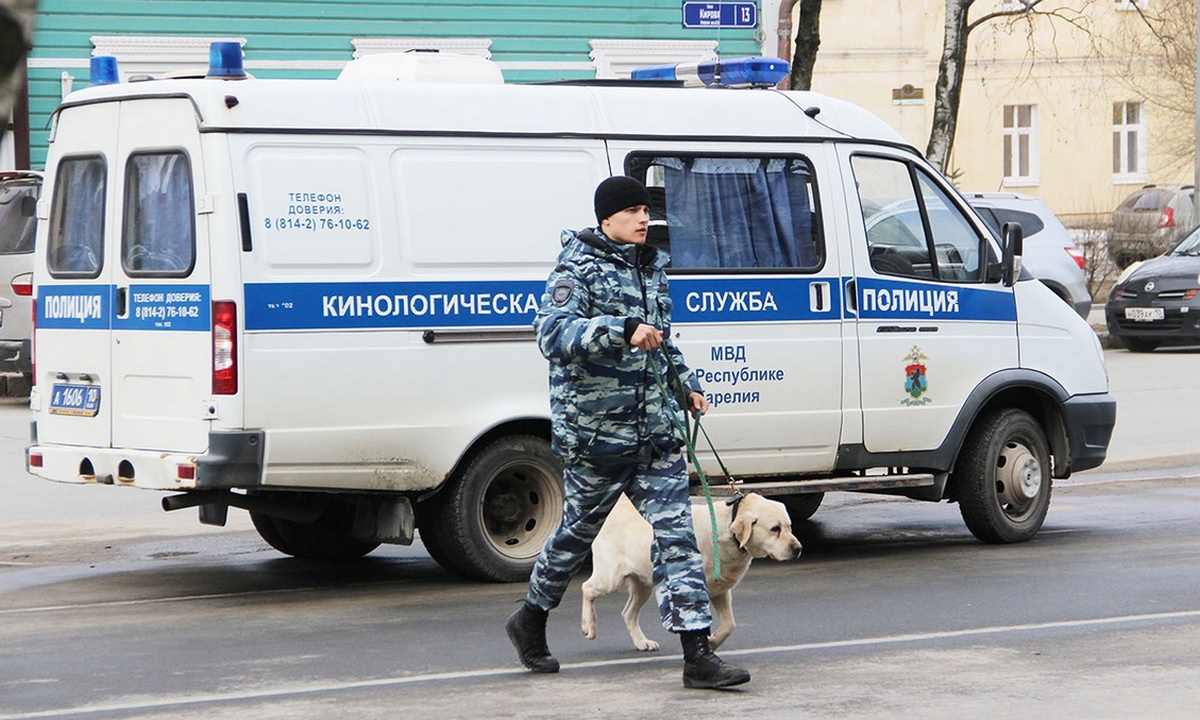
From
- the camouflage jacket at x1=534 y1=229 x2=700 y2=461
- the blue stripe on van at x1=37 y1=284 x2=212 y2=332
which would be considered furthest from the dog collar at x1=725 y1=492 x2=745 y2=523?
the blue stripe on van at x1=37 y1=284 x2=212 y2=332

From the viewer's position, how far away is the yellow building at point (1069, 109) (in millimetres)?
40688

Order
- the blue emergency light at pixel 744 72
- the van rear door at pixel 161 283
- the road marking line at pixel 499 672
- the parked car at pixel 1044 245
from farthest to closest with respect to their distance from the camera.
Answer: the parked car at pixel 1044 245, the blue emergency light at pixel 744 72, the van rear door at pixel 161 283, the road marking line at pixel 499 672

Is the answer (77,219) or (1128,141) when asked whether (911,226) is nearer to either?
(77,219)

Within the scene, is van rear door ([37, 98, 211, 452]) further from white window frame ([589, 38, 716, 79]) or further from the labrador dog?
white window frame ([589, 38, 716, 79])

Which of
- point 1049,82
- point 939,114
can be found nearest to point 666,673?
point 939,114

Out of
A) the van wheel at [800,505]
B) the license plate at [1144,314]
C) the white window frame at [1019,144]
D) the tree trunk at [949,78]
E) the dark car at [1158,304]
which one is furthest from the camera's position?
the white window frame at [1019,144]

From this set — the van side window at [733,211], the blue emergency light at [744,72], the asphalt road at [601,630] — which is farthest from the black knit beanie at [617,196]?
the blue emergency light at [744,72]

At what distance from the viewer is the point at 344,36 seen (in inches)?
917

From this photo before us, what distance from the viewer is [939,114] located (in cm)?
2303

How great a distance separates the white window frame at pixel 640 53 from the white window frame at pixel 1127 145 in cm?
2094

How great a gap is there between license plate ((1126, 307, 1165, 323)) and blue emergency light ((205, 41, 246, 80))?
15893 mm

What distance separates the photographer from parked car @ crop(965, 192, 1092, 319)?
21.1m

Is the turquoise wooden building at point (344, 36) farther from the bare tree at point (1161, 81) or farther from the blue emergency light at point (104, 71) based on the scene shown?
the bare tree at point (1161, 81)

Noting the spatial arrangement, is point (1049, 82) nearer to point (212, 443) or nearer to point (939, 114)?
point (939, 114)
